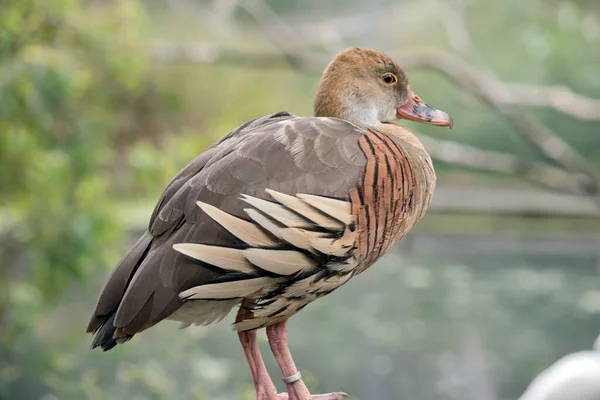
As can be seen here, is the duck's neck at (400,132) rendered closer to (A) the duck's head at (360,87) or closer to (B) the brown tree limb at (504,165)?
(A) the duck's head at (360,87)

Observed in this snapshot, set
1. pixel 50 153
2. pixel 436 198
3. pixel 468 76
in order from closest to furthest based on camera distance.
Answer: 1. pixel 50 153
2. pixel 468 76
3. pixel 436 198

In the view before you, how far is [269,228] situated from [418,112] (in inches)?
14.5

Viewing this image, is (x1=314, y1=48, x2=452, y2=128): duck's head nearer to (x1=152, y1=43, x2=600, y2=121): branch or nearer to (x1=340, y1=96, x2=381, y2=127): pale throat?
(x1=340, y1=96, x2=381, y2=127): pale throat

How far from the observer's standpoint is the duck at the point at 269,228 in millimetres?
811

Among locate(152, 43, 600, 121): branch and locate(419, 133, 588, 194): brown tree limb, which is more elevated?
locate(152, 43, 600, 121): branch

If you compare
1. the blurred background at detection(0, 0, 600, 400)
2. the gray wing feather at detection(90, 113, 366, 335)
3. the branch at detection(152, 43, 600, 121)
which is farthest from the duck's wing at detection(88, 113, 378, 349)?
the branch at detection(152, 43, 600, 121)

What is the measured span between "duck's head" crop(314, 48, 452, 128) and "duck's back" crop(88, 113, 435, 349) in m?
0.08

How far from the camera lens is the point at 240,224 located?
0.81 metres

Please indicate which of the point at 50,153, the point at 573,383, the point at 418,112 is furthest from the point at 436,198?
the point at 418,112

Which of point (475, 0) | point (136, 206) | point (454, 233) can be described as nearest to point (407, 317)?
point (454, 233)

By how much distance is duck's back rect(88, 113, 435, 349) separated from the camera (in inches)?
31.9

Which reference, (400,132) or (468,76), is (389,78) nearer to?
(400,132)

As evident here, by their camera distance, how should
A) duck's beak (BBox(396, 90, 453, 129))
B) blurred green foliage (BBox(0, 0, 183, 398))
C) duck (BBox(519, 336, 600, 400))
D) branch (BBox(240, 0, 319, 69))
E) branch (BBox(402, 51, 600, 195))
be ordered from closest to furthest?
duck's beak (BBox(396, 90, 453, 129)), duck (BBox(519, 336, 600, 400)), blurred green foliage (BBox(0, 0, 183, 398)), branch (BBox(402, 51, 600, 195)), branch (BBox(240, 0, 319, 69))

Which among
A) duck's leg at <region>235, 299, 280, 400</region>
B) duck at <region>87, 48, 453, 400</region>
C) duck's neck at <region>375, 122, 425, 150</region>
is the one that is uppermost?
duck's neck at <region>375, 122, 425, 150</region>
